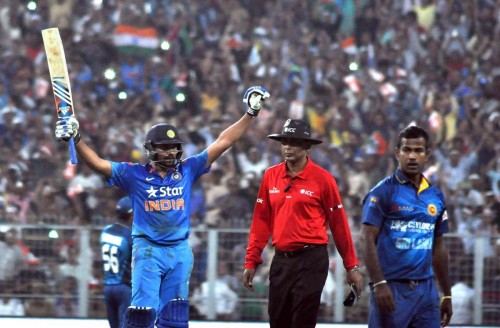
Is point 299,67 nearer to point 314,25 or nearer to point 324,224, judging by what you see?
point 314,25

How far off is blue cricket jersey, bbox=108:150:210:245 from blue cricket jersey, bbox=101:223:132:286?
6.83ft

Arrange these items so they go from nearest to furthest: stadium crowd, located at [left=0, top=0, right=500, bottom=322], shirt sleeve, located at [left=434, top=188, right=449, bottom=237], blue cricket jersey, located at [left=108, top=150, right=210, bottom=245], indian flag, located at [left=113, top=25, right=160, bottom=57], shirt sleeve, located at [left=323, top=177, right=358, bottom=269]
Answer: shirt sleeve, located at [left=434, top=188, right=449, bottom=237], blue cricket jersey, located at [left=108, top=150, right=210, bottom=245], shirt sleeve, located at [left=323, top=177, right=358, bottom=269], stadium crowd, located at [left=0, top=0, right=500, bottom=322], indian flag, located at [left=113, top=25, right=160, bottom=57]

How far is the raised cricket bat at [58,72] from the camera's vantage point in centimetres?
900

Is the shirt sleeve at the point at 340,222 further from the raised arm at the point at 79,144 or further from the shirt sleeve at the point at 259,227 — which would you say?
the raised arm at the point at 79,144

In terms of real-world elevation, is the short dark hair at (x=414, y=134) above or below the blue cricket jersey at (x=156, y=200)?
above

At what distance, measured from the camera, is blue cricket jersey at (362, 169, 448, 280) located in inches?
Answer: 311

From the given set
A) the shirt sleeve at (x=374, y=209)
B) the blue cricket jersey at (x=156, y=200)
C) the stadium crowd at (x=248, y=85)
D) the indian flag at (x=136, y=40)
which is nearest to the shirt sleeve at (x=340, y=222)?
the blue cricket jersey at (x=156, y=200)

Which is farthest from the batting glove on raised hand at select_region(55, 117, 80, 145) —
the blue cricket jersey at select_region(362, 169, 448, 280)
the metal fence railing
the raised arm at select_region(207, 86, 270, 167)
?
the metal fence railing

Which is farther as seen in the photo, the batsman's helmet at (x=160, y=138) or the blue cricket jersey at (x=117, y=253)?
the blue cricket jersey at (x=117, y=253)

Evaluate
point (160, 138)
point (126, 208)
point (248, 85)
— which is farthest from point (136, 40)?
point (160, 138)

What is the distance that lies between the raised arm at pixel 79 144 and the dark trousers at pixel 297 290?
1559 mm

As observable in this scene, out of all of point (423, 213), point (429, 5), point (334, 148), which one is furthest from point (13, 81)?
point (423, 213)

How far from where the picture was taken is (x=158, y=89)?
18422 millimetres

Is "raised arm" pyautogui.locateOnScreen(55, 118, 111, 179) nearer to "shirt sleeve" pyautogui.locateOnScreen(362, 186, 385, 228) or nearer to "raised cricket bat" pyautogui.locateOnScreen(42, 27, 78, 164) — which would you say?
"raised cricket bat" pyautogui.locateOnScreen(42, 27, 78, 164)
